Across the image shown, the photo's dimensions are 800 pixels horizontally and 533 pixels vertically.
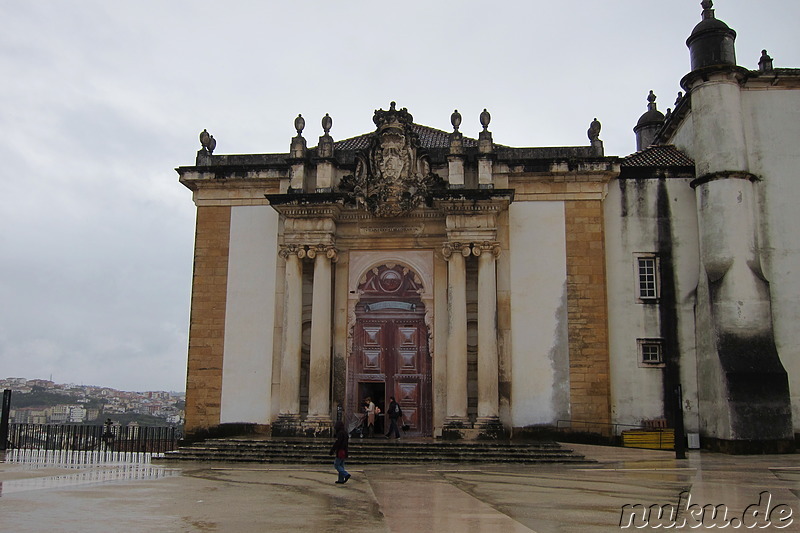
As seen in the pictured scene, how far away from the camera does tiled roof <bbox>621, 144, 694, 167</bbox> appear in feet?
68.2

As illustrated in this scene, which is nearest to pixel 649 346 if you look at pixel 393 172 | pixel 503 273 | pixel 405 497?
pixel 503 273

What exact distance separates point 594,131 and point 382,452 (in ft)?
34.9

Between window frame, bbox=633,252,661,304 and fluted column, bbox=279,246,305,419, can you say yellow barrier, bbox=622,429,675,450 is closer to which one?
window frame, bbox=633,252,661,304

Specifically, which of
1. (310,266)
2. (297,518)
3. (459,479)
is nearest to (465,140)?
(310,266)

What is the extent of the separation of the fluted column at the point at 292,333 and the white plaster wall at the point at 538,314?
5655 millimetres

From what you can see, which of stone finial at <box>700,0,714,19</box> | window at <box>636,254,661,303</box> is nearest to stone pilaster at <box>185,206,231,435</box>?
window at <box>636,254,661,303</box>

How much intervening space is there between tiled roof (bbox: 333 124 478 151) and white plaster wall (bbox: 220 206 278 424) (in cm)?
362

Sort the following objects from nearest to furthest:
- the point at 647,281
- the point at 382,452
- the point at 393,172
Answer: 1. the point at 382,452
2. the point at 393,172
3. the point at 647,281

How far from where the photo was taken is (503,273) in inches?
784

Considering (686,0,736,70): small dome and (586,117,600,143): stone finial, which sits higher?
(686,0,736,70): small dome

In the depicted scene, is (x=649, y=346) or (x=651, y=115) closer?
(x=649, y=346)

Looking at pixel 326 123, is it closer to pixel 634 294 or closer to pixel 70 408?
pixel 634 294
